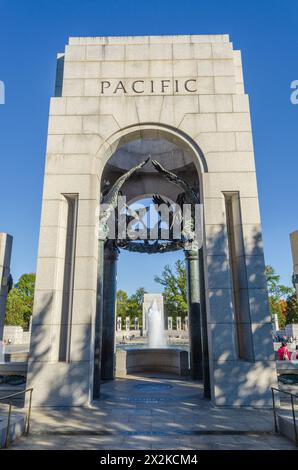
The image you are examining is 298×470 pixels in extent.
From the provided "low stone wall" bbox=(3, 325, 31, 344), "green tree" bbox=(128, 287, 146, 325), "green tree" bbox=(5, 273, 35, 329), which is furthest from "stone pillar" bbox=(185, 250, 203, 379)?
"green tree" bbox=(128, 287, 146, 325)

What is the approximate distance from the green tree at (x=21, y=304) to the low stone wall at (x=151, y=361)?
3797 centimetres

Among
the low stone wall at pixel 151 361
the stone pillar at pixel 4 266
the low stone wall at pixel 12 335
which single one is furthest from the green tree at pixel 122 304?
the stone pillar at pixel 4 266

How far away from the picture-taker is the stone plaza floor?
609cm

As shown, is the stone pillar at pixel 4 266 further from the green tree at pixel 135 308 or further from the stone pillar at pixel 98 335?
the green tree at pixel 135 308

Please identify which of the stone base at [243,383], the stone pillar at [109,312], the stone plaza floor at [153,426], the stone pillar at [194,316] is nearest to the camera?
the stone plaza floor at [153,426]

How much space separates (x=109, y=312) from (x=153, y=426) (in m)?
7.64

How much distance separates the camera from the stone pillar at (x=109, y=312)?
13.9 meters

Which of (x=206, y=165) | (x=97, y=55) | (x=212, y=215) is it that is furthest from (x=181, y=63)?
(x=212, y=215)

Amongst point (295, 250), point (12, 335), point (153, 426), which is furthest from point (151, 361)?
point (12, 335)

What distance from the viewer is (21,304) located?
180 feet

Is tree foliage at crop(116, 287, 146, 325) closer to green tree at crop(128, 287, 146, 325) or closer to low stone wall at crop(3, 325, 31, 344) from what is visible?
green tree at crop(128, 287, 146, 325)

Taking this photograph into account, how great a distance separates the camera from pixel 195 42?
40.4ft

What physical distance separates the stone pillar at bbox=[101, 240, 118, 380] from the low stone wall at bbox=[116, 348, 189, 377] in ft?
4.68

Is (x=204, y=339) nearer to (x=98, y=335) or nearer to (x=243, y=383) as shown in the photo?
(x=243, y=383)
